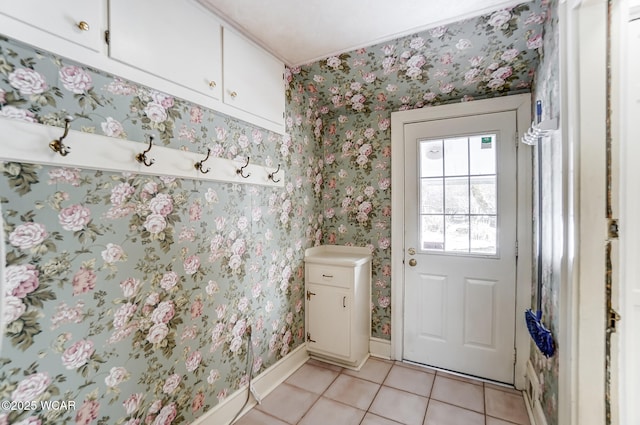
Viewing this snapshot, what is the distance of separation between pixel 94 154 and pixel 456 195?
7.37ft

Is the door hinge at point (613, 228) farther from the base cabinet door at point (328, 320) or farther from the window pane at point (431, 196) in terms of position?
the base cabinet door at point (328, 320)

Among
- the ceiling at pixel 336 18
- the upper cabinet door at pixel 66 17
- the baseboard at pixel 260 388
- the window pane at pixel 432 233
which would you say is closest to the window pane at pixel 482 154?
the window pane at pixel 432 233

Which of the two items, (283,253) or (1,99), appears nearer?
(1,99)

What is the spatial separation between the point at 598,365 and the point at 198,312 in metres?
1.78

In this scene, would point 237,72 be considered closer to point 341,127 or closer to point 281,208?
point 281,208

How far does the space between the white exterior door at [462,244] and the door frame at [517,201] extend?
0.12 feet

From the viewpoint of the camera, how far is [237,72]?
5.60 ft

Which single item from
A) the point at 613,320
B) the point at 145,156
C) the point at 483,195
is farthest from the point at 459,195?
the point at 145,156

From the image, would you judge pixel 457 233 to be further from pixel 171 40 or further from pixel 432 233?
pixel 171 40

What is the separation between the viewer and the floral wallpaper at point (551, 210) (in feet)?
4.32

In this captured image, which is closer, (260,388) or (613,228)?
(613,228)

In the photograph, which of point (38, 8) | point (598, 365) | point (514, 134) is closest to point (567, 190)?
point (598, 365)

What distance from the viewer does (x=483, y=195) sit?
216 cm

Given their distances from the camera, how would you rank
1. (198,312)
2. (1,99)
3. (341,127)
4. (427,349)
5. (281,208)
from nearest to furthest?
(1,99)
(198,312)
(281,208)
(427,349)
(341,127)
